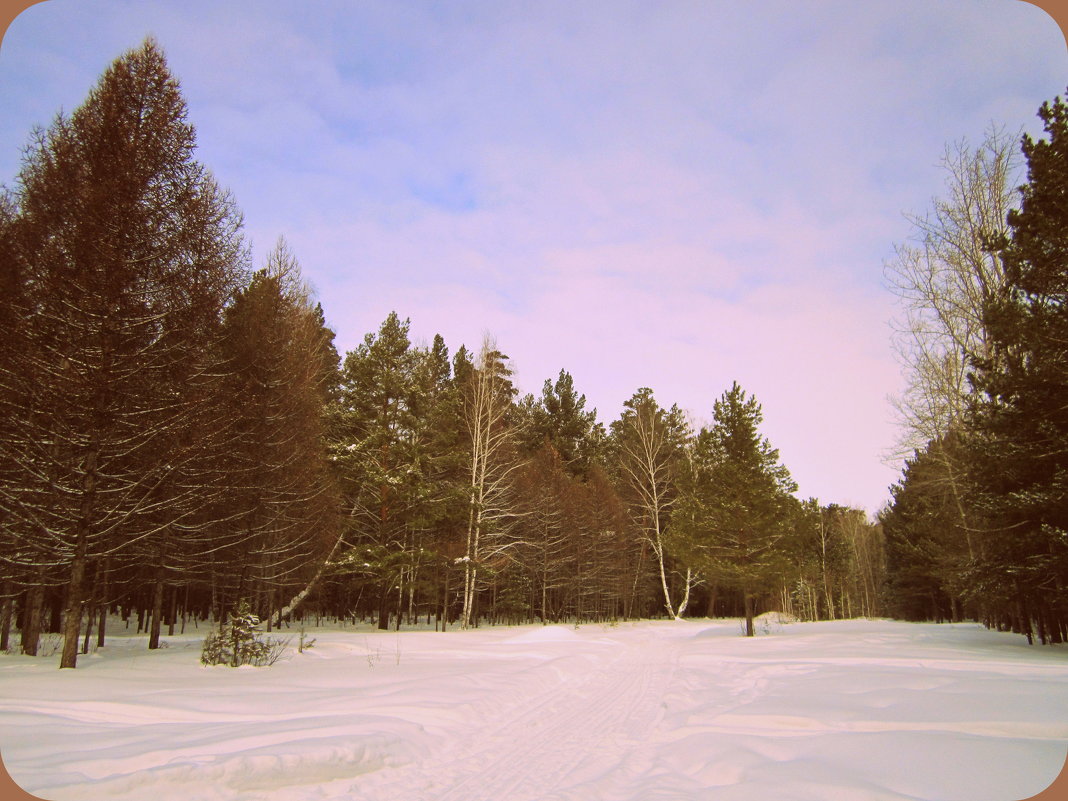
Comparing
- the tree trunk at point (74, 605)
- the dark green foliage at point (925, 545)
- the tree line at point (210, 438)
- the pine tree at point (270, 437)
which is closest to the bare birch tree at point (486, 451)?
the tree line at point (210, 438)

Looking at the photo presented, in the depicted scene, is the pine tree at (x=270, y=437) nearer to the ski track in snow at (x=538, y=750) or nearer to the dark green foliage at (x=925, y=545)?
the ski track in snow at (x=538, y=750)

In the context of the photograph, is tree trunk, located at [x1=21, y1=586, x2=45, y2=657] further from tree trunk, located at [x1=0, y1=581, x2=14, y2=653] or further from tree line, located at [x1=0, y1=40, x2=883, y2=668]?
tree trunk, located at [x1=0, y1=581, x2=14, y2=653]

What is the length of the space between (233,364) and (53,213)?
6.88 meters

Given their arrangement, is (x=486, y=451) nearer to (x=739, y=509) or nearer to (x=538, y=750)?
(x=739, y=509)

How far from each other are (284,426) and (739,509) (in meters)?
18.4

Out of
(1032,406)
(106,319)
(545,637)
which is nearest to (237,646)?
(106,319)

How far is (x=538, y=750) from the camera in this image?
6.07m

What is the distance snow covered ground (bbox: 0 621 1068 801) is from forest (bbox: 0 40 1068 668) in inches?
133

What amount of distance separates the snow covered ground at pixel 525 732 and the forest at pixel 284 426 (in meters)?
3.38

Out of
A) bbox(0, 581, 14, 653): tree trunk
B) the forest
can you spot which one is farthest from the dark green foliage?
bbox(0, 581, 14, 653): tree trunk

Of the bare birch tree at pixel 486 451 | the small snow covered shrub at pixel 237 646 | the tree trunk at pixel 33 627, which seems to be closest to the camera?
the small snow covered shrub at pixel 237 646

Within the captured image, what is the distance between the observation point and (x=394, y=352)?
2631 cm

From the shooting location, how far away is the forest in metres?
9.80

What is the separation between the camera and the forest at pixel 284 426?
980 cm
